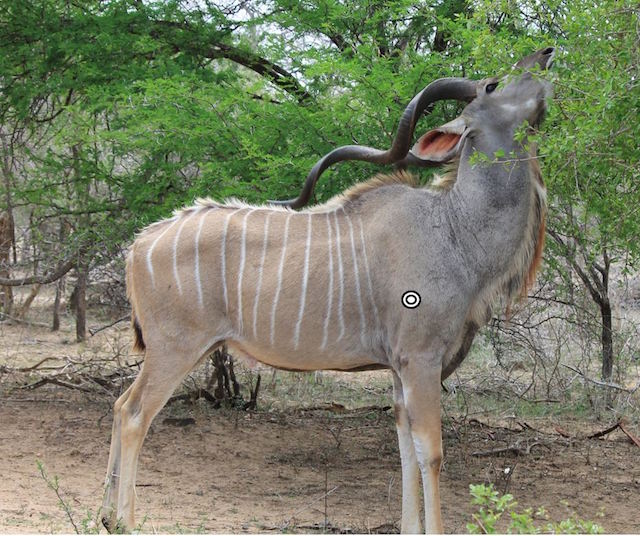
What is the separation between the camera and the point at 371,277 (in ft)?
12.7

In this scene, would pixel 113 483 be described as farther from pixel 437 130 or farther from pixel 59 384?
pixel 59 384

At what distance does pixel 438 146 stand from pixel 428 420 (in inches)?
46.1

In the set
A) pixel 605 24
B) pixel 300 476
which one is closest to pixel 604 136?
pixel 605 24

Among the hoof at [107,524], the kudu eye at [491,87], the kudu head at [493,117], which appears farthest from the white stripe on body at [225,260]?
the kudu eye at [491,87]

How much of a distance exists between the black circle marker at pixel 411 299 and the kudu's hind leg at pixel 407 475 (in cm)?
34

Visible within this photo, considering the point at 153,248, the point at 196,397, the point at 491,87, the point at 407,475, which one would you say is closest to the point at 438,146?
the point at 491,87

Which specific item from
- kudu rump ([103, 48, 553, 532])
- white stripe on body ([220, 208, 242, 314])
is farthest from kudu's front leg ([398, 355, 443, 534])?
white stripe on body ([220, 208, 242, 314])

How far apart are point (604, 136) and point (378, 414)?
349 cm

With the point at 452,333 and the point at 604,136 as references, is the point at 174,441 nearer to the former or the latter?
the point at 452,333

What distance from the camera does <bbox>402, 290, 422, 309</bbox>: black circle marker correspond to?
369cm

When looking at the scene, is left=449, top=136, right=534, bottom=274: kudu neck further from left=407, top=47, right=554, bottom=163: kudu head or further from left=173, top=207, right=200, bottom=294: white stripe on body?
left=173, top=207, right=200, bottom=294: white stripe on body

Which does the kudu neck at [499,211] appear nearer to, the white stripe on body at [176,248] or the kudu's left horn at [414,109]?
the kudu's left horn at [414,109]

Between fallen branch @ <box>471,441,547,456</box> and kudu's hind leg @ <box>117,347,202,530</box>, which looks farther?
fallen branch @ <box>471,441,547,456</box>

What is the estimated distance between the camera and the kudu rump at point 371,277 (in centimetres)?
374
